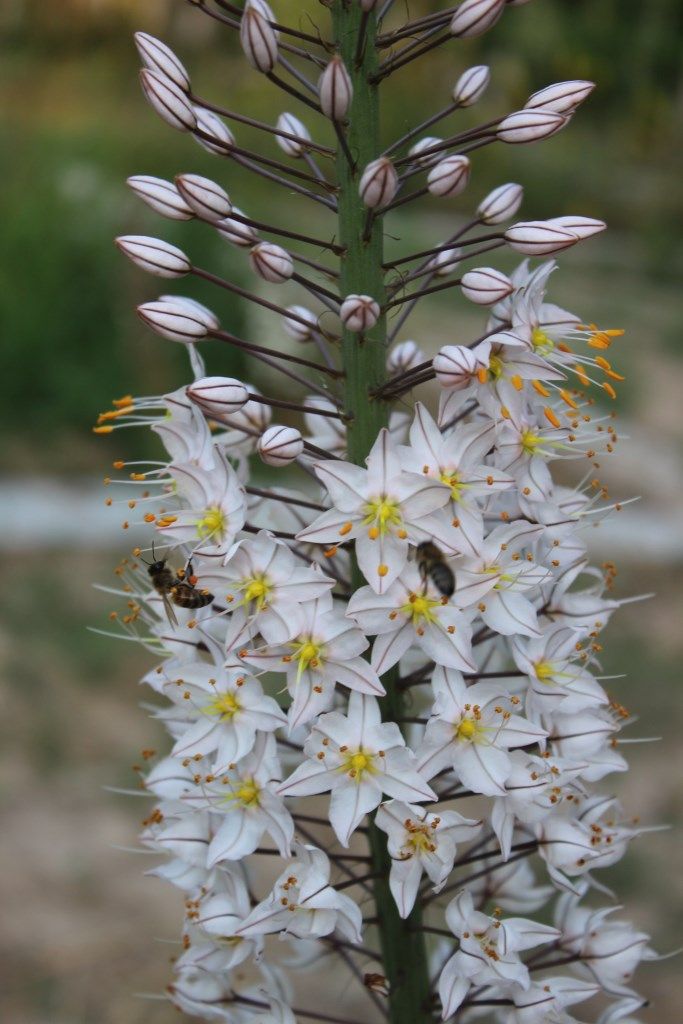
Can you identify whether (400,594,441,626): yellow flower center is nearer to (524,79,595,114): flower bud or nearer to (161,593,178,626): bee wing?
(161,593,178,626): bee wing

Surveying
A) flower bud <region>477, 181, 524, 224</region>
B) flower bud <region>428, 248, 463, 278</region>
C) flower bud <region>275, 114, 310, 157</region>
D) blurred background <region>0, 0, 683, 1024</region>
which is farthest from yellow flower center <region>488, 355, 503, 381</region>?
blurred background <region>0, 0, 683, 1024</region>

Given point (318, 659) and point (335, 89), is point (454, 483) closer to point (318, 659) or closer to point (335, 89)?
point (318, 659)

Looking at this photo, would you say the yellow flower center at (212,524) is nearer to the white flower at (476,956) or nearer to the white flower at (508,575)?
the white flower at (508,575)

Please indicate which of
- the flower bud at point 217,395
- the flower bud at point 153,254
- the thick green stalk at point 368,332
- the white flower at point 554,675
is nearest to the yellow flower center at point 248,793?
the thick green stalk at point 368,332

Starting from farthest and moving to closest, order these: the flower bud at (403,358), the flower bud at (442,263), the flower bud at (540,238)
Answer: the flower bud at (403,358)
the flower bud at (442,263)
the flower bud at (540,238)

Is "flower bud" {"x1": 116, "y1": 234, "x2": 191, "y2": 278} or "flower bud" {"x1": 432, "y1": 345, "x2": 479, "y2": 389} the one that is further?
"flower bud" {"x1": 116, "y1": 234, "x2": 191, "y2": 278}

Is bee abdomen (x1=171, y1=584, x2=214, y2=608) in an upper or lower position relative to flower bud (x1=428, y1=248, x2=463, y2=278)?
lower

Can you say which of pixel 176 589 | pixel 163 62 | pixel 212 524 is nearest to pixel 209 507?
pixel 212 524
